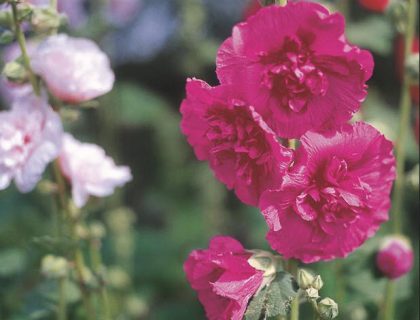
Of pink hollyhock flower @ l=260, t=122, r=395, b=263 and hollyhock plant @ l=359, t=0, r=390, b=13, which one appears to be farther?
hollyhock plant @ l=359, t=0, r=390, b=13

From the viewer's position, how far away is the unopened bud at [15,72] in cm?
143

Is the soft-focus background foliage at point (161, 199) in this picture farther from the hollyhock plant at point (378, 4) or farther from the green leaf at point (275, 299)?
the green leaf at point (275, 299)

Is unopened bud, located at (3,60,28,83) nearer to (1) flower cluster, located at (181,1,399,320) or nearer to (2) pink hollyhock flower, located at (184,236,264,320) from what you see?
(1) flower cluster, located at (181,1,399,320)

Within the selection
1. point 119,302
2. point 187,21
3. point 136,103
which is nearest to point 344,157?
point 119,302

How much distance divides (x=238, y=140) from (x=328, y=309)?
275 mm

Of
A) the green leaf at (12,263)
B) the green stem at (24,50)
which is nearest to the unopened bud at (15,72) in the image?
the green stem at (24,50)

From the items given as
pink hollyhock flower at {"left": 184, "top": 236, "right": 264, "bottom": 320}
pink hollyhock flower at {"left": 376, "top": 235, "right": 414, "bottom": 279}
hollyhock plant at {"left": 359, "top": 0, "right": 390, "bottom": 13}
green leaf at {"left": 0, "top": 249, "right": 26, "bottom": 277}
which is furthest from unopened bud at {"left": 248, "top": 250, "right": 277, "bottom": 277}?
green leaf at {"left": 0, "top": 249, "right": 26, "bottom": 277}

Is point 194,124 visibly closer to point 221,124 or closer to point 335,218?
point 221,124

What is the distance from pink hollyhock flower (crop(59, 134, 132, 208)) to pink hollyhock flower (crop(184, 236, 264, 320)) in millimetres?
344

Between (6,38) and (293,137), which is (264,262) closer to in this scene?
(293,137)

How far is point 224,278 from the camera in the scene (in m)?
1.18

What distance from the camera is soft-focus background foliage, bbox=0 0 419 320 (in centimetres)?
200

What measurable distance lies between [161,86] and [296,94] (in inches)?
136

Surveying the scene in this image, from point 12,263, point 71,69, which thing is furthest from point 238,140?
point 12,263
